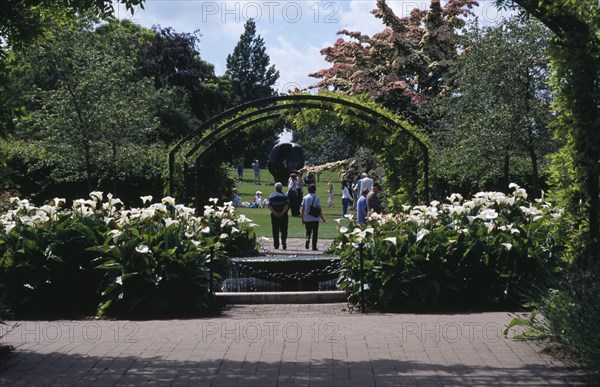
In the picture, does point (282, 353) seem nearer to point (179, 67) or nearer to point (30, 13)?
point (30, 13)

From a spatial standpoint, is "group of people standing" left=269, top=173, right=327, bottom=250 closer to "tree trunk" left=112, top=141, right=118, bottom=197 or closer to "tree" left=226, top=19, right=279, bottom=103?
"tree trunk" left=112, top=141, right=118, bottom=197

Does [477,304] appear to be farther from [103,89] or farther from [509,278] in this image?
[103,89]

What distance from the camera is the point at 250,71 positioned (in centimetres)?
10169

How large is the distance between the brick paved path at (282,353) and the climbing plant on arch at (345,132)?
883cm

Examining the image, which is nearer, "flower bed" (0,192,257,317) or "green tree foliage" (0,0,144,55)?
"green tree foliage" (0,0,144,55)

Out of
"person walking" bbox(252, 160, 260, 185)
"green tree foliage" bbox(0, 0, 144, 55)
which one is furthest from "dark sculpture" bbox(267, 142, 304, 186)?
"green tree foliage" bbox(0, 0, 144, 55)

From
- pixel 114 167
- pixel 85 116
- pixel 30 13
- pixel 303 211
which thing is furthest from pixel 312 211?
pixel 30 13

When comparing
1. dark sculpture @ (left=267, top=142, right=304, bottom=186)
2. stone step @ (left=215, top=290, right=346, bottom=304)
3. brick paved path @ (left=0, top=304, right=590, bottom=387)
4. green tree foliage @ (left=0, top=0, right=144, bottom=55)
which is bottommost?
brick paved path @ (left=0, top=304, right=590, bottom=387)

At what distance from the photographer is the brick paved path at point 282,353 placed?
24.2 feet

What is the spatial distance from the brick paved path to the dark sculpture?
1164 inches

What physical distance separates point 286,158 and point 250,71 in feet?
204

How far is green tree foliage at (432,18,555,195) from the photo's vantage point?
2684cm

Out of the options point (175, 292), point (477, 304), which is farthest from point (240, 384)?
point (477, 304)

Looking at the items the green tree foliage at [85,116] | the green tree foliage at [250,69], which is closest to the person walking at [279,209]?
the green tree foliage at [85,116]
